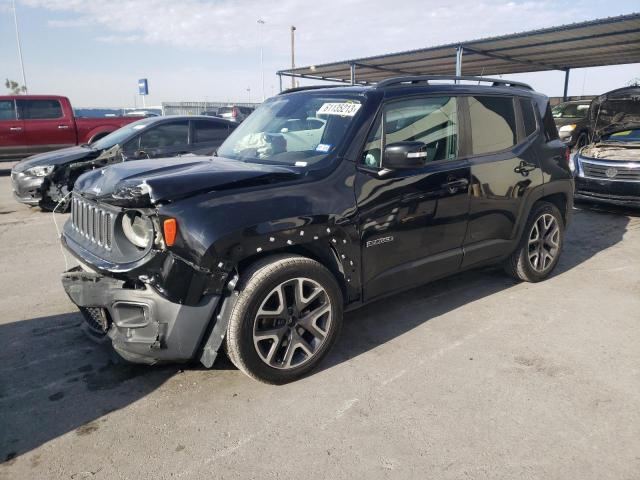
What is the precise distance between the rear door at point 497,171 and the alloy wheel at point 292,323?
1561 millimetres

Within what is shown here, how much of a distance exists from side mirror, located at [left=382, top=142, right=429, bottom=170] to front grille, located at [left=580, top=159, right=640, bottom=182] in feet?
18.4

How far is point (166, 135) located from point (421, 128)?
5550mm

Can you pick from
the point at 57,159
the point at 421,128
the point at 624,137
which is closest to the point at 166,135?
the point at 57,159

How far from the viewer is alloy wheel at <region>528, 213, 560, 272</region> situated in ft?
15.2

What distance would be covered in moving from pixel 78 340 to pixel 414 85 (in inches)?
123

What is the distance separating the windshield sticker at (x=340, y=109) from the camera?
11.0 feet

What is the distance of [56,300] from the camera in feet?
13.9

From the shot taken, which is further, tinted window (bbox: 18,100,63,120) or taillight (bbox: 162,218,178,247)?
tinted window (bbox: 18,100,63,120)

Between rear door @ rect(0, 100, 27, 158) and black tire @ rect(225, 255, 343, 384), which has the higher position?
rear door @ rect(0, 100, 27, 158)

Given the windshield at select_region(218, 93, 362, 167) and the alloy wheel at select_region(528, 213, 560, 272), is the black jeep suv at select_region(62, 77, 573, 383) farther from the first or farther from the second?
the alloy wheel at select_region(528, 213, 560, 272)

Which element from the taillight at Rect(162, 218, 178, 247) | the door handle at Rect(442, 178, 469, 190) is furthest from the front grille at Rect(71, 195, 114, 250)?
the door handle at Rect(442, 178, 469, 190)

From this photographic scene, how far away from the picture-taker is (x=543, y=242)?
15.5 feet

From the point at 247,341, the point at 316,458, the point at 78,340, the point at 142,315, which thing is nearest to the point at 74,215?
the point at 78,340

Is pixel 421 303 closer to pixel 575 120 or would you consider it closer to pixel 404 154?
pixel 404 154
